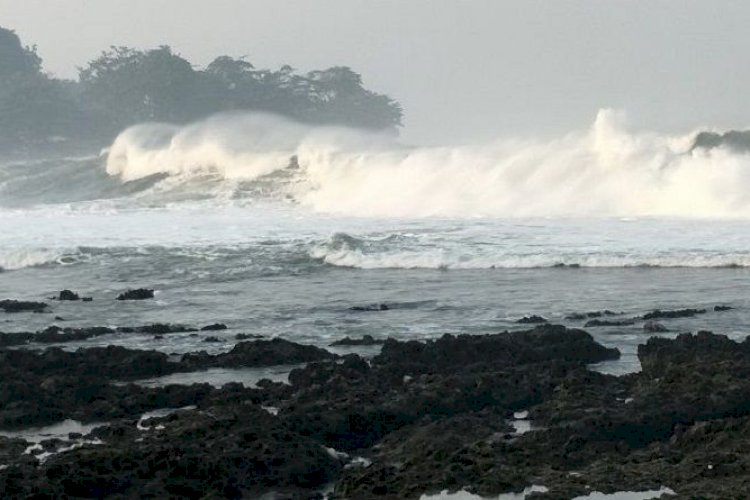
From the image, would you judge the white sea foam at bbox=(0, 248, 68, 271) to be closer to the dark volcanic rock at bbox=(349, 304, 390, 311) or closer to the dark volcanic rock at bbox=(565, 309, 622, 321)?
the dark volcanic rock at bbox=(349, 304, 390, 311)

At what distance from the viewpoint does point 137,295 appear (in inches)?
995

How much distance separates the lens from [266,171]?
51.9m

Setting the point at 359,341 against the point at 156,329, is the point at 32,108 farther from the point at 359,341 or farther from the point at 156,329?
the point at 359,341

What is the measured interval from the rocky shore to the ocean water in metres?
1.63

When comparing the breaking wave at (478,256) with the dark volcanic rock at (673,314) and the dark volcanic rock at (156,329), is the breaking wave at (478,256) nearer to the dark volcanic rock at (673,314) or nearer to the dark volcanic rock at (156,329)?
the dark volcanic rock at (673,314)

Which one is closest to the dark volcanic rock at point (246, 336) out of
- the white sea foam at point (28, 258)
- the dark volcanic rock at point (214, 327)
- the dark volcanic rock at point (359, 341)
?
the dark volcanic rock at point (214, 327)

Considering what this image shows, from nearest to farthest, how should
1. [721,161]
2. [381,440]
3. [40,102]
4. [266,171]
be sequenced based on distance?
[381,440], [721,161], [266,171], [40,102]

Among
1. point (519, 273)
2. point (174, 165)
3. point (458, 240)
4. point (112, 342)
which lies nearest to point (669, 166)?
point (458, 240)

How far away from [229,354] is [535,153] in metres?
29.9

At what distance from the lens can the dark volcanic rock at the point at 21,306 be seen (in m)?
24.0

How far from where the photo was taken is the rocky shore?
36.7 ft

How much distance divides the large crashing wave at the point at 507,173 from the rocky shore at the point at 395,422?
2299cm

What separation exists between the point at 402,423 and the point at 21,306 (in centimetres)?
1225

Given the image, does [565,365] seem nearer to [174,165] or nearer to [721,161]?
[721,161]
